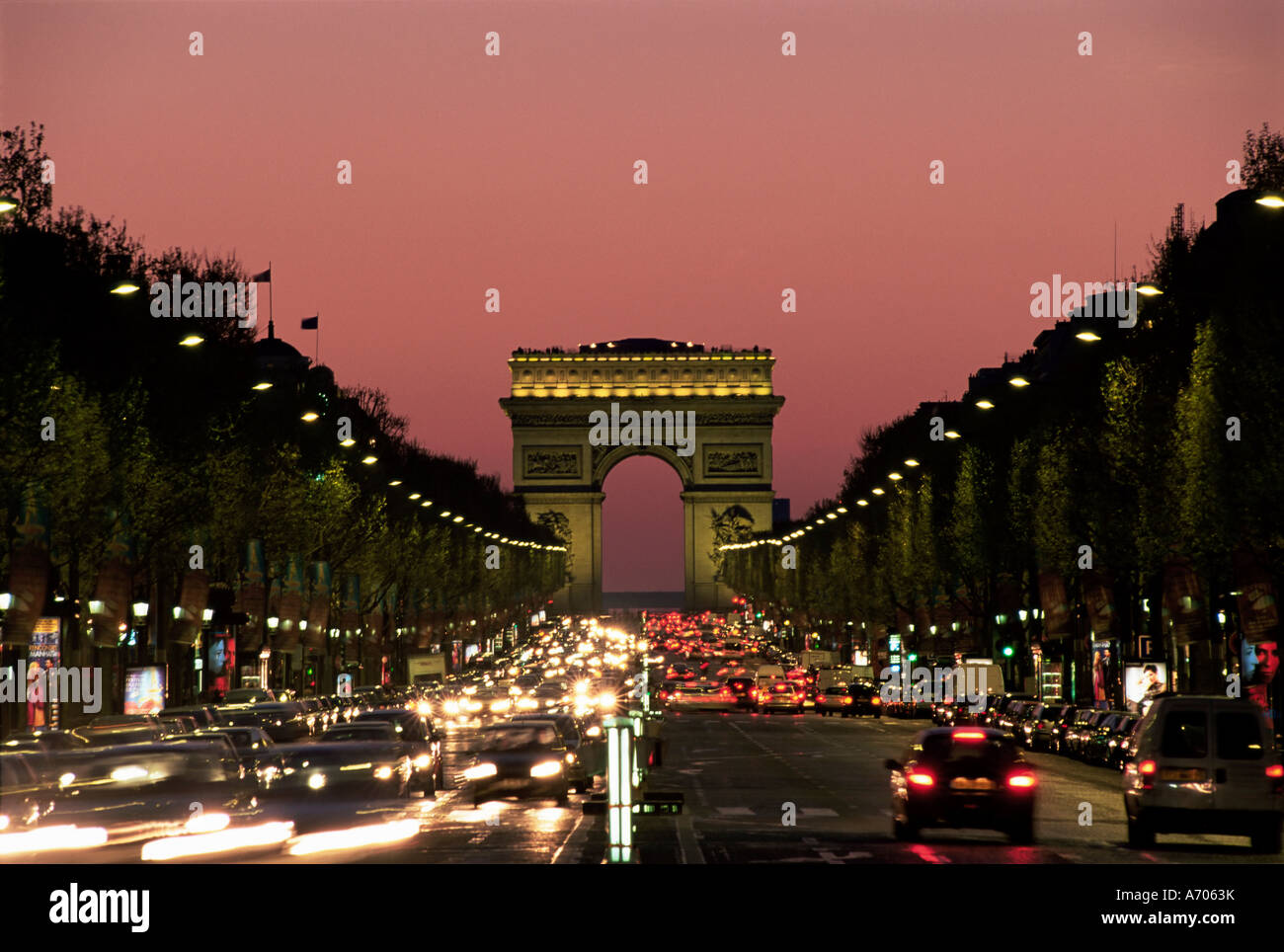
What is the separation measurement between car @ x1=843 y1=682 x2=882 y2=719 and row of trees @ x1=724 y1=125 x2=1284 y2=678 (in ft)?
13.3

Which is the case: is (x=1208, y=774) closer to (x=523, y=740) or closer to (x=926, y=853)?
(x=926, y=853)

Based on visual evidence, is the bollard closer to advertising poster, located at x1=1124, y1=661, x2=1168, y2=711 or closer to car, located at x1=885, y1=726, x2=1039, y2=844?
car, located at x1=885, y1=726, x2=1039, y2=844

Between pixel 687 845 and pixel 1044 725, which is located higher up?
pixel 687 845

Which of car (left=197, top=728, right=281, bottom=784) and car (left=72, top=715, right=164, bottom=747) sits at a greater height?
car (left=72, top=715, right=164, bottom=747)

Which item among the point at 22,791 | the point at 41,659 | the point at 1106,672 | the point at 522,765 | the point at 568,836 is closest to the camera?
the point at 22,791

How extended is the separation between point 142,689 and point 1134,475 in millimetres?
27002

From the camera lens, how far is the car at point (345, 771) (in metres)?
22.7

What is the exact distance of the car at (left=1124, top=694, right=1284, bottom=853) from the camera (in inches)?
1049

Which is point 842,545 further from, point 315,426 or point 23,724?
point 23,724

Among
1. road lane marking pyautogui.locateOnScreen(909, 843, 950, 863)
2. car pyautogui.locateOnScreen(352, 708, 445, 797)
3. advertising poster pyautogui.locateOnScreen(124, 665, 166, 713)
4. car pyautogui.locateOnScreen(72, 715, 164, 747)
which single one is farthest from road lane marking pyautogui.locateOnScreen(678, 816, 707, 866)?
advertising poster pyautogui.locateOnScreen(124, 665, 166, 713)

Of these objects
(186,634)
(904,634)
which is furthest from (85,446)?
(904,634)

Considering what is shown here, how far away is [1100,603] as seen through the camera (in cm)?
6119

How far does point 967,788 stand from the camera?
28.4 meters

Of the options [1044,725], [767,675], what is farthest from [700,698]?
[1044,725]
